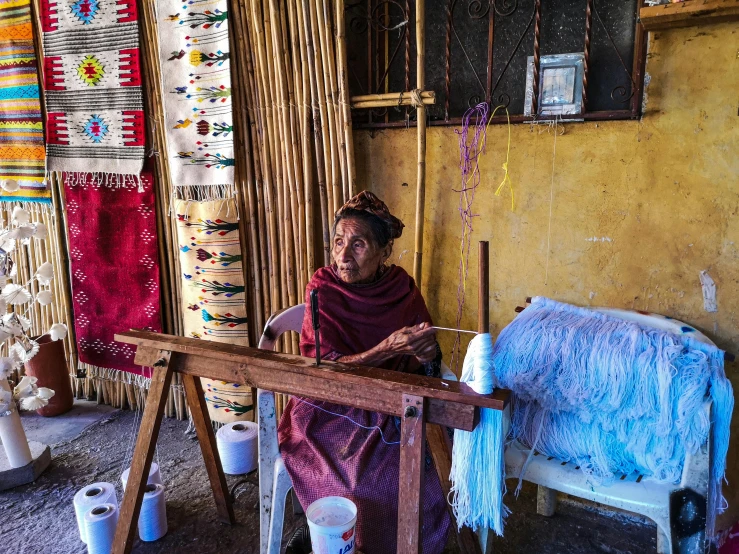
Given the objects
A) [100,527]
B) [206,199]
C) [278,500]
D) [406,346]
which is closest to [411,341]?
[406,346]

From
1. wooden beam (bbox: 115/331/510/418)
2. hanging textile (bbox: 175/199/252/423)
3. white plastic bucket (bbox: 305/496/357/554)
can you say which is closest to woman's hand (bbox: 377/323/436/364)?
wooden beam (bbox: 115/331/510/418)

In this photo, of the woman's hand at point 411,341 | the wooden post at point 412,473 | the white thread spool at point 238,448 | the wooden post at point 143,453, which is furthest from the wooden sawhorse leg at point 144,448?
the wooden post at point 412,473

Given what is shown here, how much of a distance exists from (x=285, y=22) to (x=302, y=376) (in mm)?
1732

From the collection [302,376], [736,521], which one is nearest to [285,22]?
[302,376]

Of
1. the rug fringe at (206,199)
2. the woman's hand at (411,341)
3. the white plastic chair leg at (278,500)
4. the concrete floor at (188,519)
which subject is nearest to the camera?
the woman's hand at (411,341)

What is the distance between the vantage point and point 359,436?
1.80m

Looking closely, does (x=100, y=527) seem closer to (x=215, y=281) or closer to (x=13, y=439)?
(x=13, y=439)

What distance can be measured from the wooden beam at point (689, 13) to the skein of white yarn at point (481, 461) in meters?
1.26

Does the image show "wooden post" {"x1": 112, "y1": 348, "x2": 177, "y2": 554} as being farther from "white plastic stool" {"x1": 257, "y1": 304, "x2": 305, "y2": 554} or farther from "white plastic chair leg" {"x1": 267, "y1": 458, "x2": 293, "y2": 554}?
"white plastic chair leg" {"x1": 267, "y1": 458, "x2": 293, "y2": 554}

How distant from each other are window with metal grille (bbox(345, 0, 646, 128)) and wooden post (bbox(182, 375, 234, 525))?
140 centimetres

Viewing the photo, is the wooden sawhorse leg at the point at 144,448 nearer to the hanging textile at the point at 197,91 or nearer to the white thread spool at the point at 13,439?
the white thread spool at the point at 13,439

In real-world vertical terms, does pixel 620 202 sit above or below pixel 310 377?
above

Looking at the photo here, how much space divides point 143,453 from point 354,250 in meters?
1.05

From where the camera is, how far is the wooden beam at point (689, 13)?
5.33 feet
